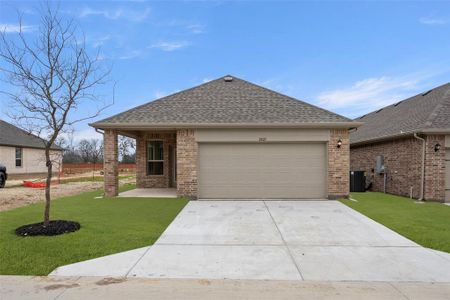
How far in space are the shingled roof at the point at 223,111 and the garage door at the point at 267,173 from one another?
1.06 meters

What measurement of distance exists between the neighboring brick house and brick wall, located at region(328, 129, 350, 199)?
113 inches

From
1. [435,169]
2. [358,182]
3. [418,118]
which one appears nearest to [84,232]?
[435,169]

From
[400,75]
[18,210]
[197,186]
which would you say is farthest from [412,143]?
[18,210]

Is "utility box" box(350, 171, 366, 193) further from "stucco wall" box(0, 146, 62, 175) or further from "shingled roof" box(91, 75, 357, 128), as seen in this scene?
"stucco wall" box(0, 146, 62, 175)

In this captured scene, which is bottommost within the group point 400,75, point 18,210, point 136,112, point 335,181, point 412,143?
point 18,210

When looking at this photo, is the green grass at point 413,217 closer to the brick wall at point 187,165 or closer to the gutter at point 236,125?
the gutter at point 236,125

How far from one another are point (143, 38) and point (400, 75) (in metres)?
14.4

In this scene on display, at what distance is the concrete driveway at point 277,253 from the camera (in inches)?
175

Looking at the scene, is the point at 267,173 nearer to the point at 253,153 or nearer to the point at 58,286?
the point at 253,153

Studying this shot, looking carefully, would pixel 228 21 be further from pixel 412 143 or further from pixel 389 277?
pixel 389 277

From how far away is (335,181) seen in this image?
11.3 meters

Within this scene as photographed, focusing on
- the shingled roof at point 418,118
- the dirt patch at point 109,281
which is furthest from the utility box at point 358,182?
the dirt patch at point 109,281

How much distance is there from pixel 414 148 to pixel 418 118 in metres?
1.71

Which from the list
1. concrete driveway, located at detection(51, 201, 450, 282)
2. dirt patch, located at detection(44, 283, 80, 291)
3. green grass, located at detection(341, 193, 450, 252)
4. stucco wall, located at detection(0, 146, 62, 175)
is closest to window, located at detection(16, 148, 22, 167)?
stucco wall, located at detection(0, 146, 62, 175)
